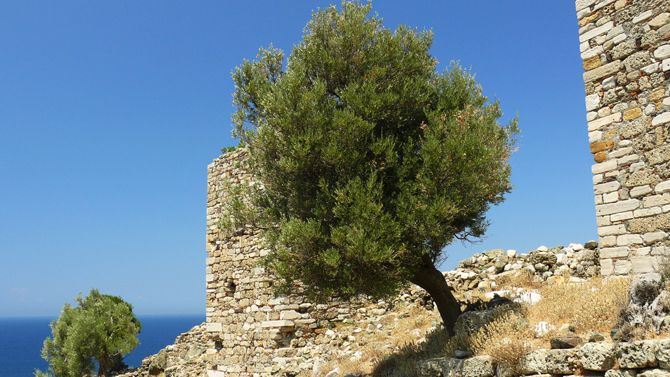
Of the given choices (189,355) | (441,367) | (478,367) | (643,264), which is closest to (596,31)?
(643,264)

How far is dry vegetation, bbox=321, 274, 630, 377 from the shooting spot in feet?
20.6

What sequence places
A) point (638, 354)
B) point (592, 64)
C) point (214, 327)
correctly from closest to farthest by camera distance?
point (638, 354) → point (592, 64) → point (214, 327)

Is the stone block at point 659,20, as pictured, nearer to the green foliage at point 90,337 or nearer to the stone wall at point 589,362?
the stone wall at point 589,362

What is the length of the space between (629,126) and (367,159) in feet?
15.4

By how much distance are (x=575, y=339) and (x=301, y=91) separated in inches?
226

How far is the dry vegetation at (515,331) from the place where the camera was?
6289mm

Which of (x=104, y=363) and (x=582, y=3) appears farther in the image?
(x=104, y=363)

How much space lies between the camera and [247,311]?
→ 12.0 m

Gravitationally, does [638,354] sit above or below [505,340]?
below

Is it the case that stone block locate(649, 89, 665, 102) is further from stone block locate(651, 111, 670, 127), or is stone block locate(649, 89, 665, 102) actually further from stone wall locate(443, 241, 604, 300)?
stone wall locate(443, 241, 604, 300)

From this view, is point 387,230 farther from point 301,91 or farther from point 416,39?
point 416,39

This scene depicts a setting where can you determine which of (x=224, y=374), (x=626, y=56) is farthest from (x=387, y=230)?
(x=224, y=374)

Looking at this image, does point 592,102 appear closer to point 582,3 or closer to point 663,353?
point 582,3

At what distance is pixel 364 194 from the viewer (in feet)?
24.1
